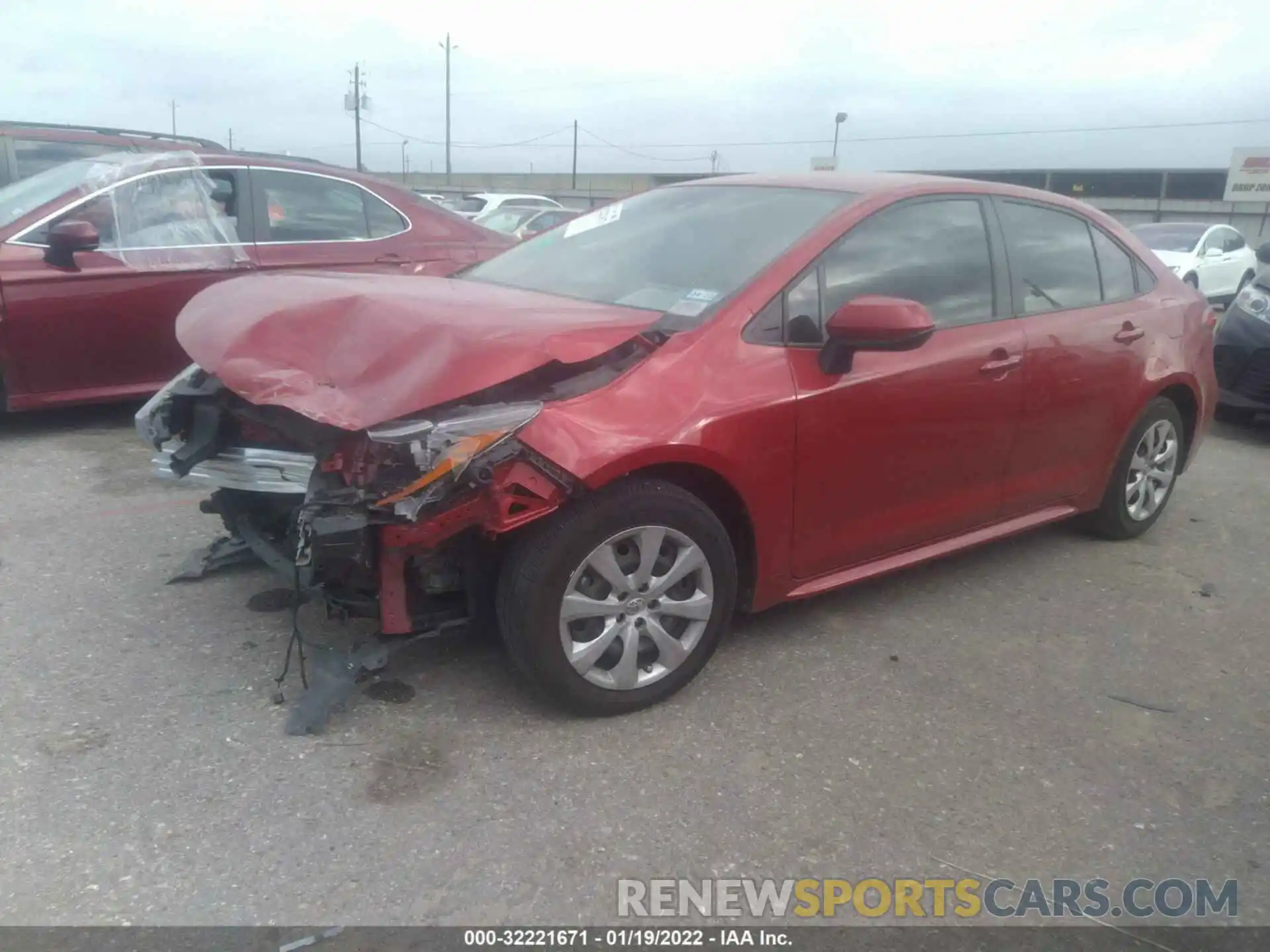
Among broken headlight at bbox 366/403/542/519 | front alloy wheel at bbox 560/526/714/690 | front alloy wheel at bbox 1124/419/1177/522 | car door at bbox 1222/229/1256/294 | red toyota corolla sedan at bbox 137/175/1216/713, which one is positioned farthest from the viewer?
car door at bbox 1222/229/1256/294

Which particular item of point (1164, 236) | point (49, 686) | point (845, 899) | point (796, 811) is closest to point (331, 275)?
point (49, 686)

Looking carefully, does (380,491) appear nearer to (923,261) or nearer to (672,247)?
(672,247)

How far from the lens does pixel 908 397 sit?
11.6 ft

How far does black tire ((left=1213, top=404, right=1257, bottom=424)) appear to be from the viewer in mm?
7281

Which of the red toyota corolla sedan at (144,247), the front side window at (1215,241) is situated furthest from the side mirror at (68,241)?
the front side window at (1215,241)

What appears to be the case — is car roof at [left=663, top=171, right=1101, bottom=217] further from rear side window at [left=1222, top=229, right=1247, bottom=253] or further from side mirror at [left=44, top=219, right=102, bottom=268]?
rear side window at [left=1222, top=229, right=1247, bottom=253]

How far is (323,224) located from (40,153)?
295 cm

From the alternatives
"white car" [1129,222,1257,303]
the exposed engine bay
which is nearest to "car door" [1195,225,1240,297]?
"white car" [1129,222,1257,303]

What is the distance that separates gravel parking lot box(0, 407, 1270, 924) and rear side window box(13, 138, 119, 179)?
177 inches

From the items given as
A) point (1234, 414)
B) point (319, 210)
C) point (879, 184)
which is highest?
point (879, 184)

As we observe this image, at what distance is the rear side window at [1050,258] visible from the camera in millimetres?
4070

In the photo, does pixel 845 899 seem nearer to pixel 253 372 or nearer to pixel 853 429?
pixel 853 429

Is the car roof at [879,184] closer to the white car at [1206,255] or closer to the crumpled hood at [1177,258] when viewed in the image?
the white car at [1206,255]

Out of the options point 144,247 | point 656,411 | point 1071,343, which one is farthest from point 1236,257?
point 656,411
